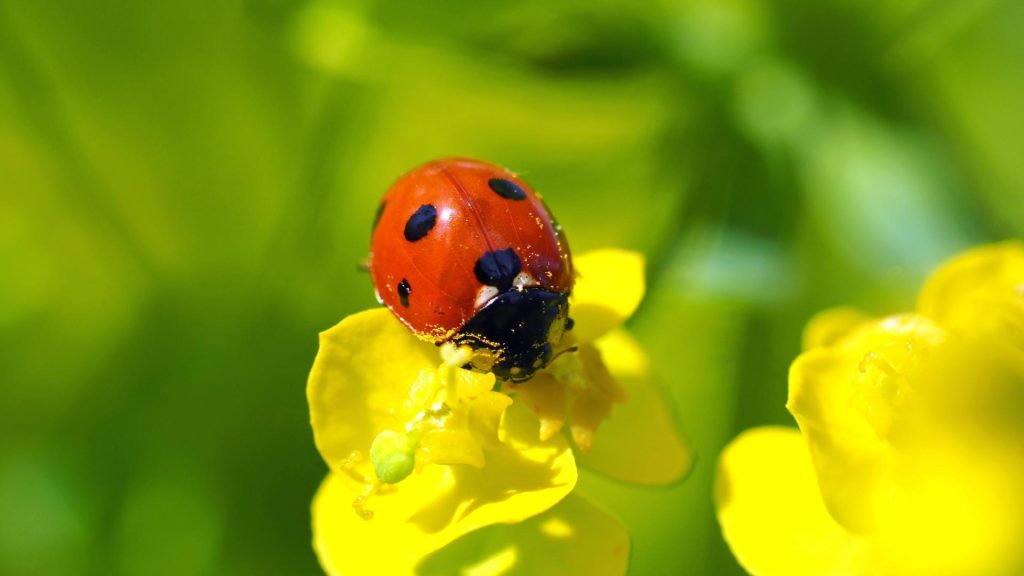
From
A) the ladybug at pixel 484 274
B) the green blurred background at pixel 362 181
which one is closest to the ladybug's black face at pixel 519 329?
the ladybug at pixel 484 274

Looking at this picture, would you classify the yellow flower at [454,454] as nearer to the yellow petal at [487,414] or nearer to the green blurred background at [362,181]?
the yellow petal at [487,414]

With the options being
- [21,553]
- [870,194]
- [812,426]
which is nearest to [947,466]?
[812,426]

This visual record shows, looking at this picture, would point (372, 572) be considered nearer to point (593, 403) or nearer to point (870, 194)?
point (593, 403)

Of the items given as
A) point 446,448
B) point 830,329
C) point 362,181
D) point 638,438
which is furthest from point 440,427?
point 362,181

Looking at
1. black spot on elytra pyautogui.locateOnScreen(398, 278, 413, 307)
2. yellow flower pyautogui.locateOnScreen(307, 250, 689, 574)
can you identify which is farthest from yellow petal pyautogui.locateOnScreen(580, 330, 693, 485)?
black spot on elytra pyautogui.locateOnScreen(398, 278, 413, 307)

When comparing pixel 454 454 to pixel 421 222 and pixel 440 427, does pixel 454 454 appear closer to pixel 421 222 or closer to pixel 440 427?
pixel 440 427

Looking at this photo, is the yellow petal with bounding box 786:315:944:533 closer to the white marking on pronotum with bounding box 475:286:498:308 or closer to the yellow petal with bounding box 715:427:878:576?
the yellow petal with bounding box 715:427:878:576
